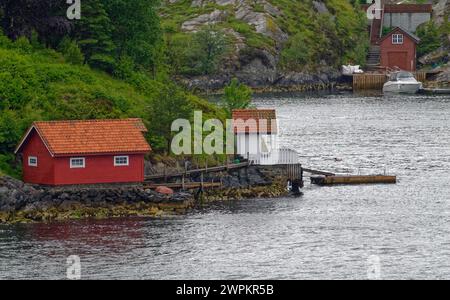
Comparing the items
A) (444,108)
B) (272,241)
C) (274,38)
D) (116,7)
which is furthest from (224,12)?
(272,241)

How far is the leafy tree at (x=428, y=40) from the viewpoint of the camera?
19225cm

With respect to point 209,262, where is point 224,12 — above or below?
above

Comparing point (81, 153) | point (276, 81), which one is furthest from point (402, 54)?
point (81, 153)

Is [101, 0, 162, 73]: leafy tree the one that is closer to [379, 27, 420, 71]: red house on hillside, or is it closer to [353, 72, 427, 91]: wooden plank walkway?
[353, 72, 427, 91]: wooden plank walkway

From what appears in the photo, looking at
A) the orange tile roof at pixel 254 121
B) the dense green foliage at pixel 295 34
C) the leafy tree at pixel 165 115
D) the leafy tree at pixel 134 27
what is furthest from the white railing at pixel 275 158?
the dense green foliage at pixel 295 34

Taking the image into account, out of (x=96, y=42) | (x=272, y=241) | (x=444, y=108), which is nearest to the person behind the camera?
(x=272, y=241)

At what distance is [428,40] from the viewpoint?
193m

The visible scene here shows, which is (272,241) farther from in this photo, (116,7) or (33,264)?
(116,7)

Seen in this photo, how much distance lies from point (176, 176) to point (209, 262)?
18.0 m

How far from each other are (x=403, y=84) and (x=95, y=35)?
248 ft

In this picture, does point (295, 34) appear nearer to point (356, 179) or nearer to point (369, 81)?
point (369, 81)

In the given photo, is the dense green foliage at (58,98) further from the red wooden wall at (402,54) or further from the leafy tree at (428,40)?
the leafy tree at (428,40)

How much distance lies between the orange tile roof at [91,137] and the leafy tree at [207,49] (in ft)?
289

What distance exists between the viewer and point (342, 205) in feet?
305
